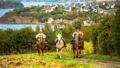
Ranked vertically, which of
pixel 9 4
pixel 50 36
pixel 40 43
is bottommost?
pixel 50 36

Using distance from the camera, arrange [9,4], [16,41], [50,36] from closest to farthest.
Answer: [16,41]
[50,36]
[9,4]

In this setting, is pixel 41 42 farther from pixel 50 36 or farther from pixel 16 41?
pixel 50 36

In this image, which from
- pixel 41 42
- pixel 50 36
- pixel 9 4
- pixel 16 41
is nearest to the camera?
pixel 41 42

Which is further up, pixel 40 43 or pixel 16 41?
pixel 40 43

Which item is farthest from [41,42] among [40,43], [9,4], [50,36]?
[9,4]

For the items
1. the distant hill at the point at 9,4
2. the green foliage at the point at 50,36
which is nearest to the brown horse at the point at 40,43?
the green foliage at the point at 50,36

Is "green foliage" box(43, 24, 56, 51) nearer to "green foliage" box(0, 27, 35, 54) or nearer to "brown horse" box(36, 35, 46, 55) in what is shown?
"green foliage" box(0, 27, 35, 54)

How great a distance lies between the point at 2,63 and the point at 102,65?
12.6 ft

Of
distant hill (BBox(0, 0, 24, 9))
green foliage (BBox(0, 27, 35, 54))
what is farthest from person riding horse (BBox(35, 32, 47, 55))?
distant hill (BBox(0, 0, 24, 9))

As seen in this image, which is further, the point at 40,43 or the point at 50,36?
the point at 50,36

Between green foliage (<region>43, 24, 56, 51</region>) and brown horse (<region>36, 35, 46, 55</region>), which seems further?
green foliage (<region>43, 24, 56, 51</region>)

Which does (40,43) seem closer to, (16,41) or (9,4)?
(16,41)

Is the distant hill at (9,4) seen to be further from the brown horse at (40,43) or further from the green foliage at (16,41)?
the brown horse at (40,43)

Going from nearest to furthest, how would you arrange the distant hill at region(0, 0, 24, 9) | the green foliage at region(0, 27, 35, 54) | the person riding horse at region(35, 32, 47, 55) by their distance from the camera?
1. the person riding horse at region(35, 32, 47, 55)
2. the green foliage at region(0, 27, 35, 54)
3. the distant hill at region(0, 0, 24, 9)
